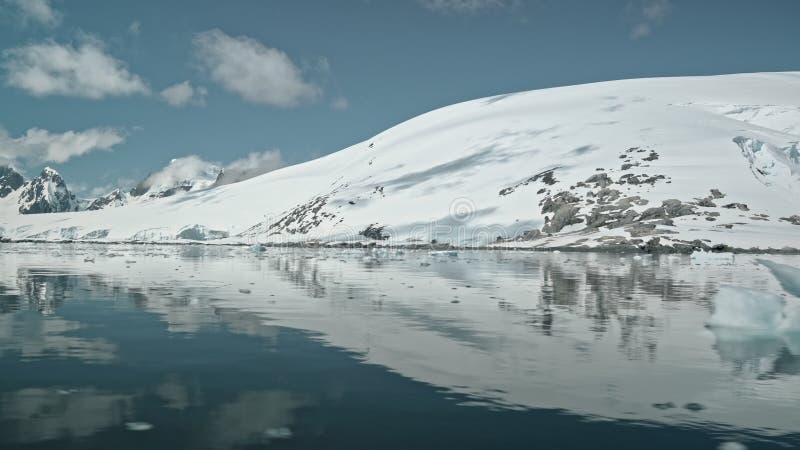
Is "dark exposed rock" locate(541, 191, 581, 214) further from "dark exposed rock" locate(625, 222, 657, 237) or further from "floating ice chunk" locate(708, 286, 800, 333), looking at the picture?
"floating ice chunk" locate(708, 286, 800, 333)

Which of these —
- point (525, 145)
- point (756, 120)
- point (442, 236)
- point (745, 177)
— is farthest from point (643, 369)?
point (756, 120)

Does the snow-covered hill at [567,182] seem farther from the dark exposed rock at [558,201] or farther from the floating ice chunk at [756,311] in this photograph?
the floating ice chunk at [756,311]

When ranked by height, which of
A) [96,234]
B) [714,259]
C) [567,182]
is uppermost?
[567,182]

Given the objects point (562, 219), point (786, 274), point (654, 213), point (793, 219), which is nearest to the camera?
point (786, 274)

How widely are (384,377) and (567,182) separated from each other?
368ft

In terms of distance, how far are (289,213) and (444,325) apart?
154 metres

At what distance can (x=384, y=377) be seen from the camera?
10.7 m

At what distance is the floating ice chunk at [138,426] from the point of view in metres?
7.59

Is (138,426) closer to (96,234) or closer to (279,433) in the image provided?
(279,433)

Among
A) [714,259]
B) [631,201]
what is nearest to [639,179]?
[631,201]

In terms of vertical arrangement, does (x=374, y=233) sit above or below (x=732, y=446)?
above

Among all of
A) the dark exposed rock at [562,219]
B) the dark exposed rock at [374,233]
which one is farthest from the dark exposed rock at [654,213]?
the dark exposed rock at [374,233]

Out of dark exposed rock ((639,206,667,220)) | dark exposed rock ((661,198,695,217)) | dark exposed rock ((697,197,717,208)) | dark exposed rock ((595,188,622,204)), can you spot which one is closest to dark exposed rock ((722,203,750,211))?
dark exposed rock ((697,197,717,208))

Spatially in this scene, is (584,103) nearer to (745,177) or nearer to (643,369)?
(745,177)
